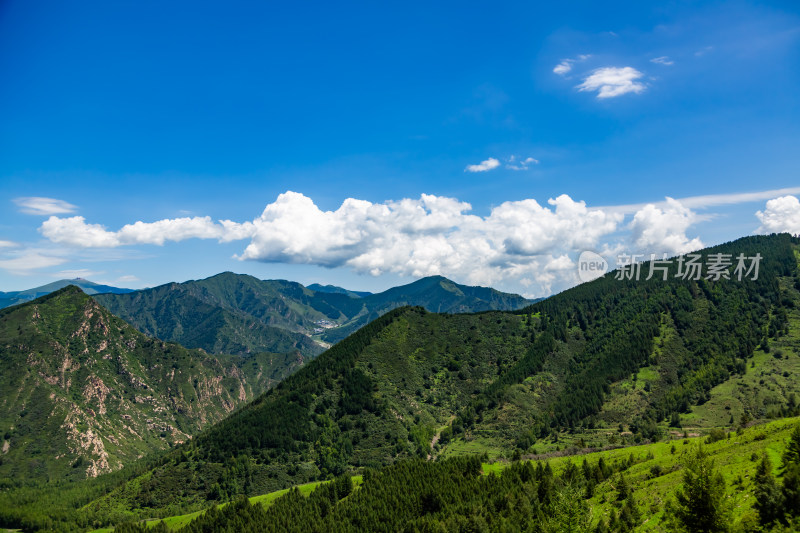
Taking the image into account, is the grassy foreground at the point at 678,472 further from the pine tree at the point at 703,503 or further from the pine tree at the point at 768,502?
the pine tree at the point at 703,503

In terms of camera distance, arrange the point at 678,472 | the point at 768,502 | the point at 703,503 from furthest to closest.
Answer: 1. the point at 678,472
2. the point at 768,502
3. the point at 703,503

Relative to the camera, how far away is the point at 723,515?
56594 millimetres

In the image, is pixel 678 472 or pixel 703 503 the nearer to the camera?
pixel 703 503

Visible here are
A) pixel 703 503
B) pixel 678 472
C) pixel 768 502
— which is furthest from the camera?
pixel 678 472

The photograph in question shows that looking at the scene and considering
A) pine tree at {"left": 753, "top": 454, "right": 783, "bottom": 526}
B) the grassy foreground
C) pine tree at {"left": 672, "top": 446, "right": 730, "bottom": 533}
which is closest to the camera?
pine tree at {"left": 672, "top": 446, "right": 730, "bottom": 533}

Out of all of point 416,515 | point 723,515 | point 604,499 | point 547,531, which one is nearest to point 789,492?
point 723,515

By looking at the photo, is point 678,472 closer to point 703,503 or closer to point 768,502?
point 768,502

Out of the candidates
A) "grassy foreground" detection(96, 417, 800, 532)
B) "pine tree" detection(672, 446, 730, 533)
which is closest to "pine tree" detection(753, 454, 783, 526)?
"grassy foreground" detection(96, 417, 800, 532)

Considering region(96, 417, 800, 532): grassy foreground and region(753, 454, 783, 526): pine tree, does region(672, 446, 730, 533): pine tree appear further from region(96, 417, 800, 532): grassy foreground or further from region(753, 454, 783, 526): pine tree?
region(96, 417, 800, 532): grassy foreground

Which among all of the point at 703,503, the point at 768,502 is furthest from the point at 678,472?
the point at 703,503

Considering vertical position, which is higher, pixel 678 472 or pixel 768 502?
pixel 768 502

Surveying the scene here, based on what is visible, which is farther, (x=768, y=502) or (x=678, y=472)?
(x=678, y=472)

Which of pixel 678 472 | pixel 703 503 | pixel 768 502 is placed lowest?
pixel 678 472

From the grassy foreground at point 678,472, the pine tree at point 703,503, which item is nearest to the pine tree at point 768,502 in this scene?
the grassy foreground at point 678,472
